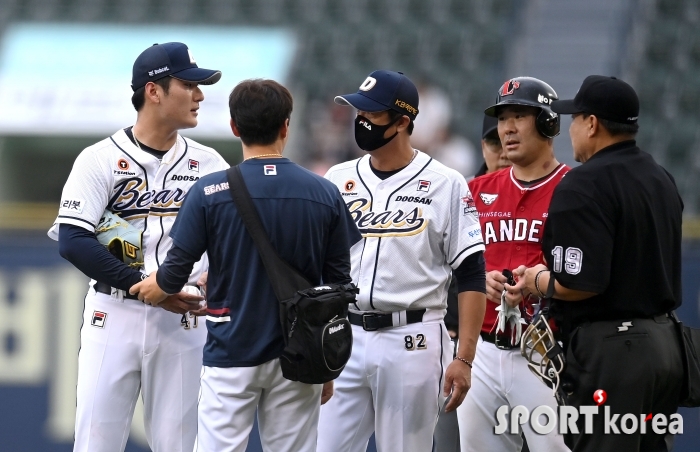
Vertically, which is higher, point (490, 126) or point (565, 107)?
point (565, 107)

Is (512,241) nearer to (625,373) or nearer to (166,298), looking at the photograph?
(625,373)

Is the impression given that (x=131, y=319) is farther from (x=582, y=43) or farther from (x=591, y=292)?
(x=582, y=43)

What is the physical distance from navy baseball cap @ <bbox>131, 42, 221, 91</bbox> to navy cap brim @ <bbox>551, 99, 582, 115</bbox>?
143cm

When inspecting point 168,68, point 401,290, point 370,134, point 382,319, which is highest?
point 168,68

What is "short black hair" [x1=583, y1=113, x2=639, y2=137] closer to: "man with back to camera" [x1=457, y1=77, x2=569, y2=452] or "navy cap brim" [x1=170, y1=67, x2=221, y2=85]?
"man with back to camera" [x1=457, y1=77, x2=569, y2=452]

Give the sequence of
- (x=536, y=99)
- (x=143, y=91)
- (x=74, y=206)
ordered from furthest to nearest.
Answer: (x=536, y=99) → (x=143, y=91) → (x=74, y=206)

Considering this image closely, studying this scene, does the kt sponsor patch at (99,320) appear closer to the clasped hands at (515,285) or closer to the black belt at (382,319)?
the black belt at (382,319)

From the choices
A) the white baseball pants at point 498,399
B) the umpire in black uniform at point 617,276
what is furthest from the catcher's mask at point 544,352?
the white baseball pants at point 498,399

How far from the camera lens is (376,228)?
4074 mm

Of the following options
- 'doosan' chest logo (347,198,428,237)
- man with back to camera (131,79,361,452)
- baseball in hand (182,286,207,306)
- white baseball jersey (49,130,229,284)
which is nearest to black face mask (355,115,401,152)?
'doosan' chest logo (347,198,428,237)

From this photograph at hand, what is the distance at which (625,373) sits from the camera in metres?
3.55

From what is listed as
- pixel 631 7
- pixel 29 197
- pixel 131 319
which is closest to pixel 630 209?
pixel 131 319

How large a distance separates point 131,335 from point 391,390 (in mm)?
1097

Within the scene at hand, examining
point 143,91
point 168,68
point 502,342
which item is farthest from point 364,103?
point 502,342
